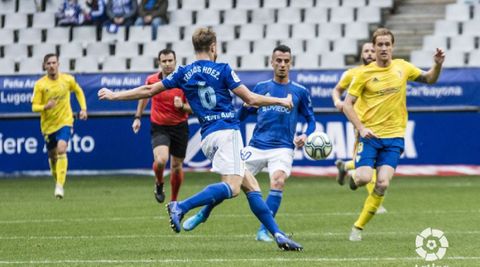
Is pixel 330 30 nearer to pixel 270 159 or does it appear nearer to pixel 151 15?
pixel 151 15

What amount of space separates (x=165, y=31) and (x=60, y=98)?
9090mm

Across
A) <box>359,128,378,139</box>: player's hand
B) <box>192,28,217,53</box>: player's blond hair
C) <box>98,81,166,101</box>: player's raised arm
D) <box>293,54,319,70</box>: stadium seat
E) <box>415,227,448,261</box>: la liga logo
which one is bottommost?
<box>415,227,448,261</box>: la liga logo

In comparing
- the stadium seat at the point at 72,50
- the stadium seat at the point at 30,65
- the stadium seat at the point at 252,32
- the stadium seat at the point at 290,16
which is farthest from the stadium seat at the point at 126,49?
the stadium seat at the point at 290,16

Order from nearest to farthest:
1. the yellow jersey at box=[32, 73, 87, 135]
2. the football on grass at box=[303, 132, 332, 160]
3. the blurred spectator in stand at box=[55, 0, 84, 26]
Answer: the football on grass at box=[303, 132, 332, 160], the yellow jersey at box=[32, 73, 87, 135], the blurred spectator in stand at box=[55, 0, 84, 26]

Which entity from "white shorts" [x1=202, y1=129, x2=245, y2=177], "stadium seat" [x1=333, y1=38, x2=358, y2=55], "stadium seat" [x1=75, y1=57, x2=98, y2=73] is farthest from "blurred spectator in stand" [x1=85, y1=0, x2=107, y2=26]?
"white shorts" [x1=202, y1=129, x2=245, y2=177]

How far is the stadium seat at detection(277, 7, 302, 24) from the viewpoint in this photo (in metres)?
29.4

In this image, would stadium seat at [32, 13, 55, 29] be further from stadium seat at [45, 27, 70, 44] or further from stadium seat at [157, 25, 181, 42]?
stadium seat at [157, 25, 181, 42]

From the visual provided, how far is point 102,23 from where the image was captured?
30188mm

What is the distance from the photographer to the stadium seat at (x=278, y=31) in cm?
2911

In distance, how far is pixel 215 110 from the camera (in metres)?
11.7

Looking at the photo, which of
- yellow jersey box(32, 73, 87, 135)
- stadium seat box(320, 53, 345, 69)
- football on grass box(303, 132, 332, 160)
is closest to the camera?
football on grass box(303, 132, 332, 160)

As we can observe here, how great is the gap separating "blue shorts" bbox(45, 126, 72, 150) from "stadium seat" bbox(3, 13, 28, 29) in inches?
419

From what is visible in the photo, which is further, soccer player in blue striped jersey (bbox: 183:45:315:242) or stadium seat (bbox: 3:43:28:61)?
stadium seat (bbox: 3:43:28:61)

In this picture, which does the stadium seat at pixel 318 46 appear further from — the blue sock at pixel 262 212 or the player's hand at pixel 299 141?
the blue sock at pixel 262 212
